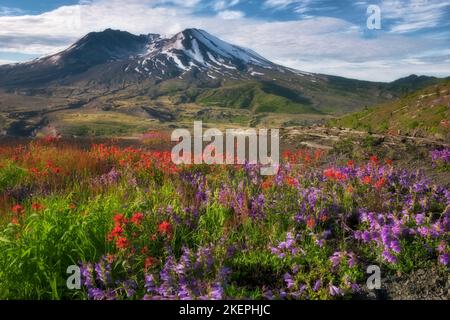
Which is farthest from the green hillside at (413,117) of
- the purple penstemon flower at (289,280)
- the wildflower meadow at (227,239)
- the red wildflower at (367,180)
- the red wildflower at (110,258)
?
the red wildflower at (110,258)

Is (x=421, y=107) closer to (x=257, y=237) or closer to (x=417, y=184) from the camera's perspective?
(x=417, y=184)

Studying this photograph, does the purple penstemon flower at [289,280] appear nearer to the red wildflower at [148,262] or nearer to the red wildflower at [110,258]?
the red wildflower at [148,262]

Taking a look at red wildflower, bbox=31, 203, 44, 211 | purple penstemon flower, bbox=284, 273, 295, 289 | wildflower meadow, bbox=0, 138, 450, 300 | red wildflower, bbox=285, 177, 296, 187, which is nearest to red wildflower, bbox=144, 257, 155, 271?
wildflower meadow, bbox=0, 138, 450, 300

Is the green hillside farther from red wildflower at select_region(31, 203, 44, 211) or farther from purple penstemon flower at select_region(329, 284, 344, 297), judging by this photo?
red wildflower at select_region(31, 203, 44, 211)

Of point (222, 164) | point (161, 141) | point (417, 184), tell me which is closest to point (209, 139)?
point (161, 141)

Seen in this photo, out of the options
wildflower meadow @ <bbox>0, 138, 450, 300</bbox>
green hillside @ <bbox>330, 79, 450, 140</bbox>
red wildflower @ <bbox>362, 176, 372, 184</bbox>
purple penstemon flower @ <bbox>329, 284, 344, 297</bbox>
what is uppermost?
green hillside @ <bbox>330, 79, 450, 140</bbox>

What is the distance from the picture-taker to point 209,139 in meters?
16.4

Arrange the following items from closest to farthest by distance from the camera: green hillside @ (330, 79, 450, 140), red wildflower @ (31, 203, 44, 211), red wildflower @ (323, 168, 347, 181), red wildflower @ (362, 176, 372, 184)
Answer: red wildflower @ (31, 203, 44, 211), red wildflower @ (362, 176, 372, 184), red wildflower @ (323, 168, 347, 181), green hillside @ (330, 79, 450, 140)

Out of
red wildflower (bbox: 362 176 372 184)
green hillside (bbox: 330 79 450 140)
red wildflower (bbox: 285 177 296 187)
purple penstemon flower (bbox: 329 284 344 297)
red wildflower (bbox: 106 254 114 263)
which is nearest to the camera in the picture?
purple penstemon flower (bbox: 329 284 344 297)

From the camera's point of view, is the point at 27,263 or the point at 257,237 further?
the point at 257,237

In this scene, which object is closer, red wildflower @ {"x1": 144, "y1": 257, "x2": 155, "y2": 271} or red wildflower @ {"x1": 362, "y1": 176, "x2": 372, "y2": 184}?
red wildflower @ {"x1": 144, "y1": 257, "x2": 155, "y2": 271}

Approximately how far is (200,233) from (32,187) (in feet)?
12.9

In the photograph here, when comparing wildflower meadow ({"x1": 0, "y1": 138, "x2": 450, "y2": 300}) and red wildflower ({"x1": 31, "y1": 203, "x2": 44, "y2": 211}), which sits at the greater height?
red wildflower ({"x1": 31, "y1": 203, "x2": 44, "y2": 211})

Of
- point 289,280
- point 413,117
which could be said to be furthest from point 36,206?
point 413,117
